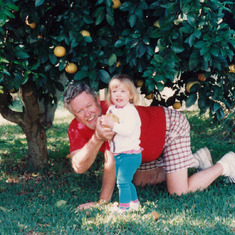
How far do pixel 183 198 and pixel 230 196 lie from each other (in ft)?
1.30

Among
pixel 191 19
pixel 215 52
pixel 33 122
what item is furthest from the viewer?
pixel 33 122

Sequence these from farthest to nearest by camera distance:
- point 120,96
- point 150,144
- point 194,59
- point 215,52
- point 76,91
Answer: point 150,144
point 76,91
point 120,96
point 194,59
point 215,52

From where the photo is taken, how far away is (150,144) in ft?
10.4

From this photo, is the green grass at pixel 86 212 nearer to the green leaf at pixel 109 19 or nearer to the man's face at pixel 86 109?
the man's face at pixel 86 109

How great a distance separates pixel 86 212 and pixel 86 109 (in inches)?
32.0

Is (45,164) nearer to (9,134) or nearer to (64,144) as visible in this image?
(64,144)

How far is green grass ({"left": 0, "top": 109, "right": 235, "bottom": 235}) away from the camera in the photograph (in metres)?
2.48

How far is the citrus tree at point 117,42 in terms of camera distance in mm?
2377

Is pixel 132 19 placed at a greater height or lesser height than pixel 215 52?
greater

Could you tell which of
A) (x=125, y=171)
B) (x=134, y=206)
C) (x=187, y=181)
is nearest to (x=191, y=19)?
(x=125, y=171)

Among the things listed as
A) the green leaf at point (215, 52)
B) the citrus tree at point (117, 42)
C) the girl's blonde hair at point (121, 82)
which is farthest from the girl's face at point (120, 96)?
the green leaf at point (215, 52)

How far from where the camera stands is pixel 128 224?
8.35 feet

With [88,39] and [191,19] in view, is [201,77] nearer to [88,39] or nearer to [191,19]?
[191,19]

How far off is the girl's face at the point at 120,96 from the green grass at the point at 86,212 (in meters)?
0.85
